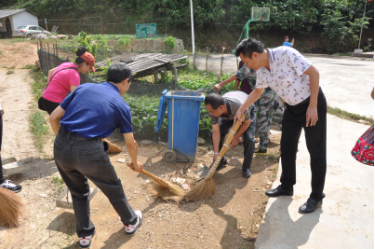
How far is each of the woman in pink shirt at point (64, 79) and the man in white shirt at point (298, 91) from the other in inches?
80.8

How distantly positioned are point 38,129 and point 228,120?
3686mm

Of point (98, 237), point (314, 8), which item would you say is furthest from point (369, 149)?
point (314, 8)

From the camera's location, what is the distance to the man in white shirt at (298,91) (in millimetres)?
2305

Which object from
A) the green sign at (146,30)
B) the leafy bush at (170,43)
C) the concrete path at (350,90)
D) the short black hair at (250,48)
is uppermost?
the green sign at (146,30)

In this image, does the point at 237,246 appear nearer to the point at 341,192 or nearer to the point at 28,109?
the point at 341,192

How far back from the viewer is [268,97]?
4.09 meters

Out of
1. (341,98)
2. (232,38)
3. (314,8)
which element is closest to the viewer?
(341,98)

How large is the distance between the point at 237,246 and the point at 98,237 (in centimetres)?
131

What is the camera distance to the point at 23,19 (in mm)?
27688

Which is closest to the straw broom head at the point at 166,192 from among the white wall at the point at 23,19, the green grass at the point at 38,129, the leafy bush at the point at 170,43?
the green grass at the point at 38,129

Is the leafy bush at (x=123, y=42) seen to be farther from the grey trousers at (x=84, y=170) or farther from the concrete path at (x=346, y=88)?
the grey trousers at (x=84, y=170)

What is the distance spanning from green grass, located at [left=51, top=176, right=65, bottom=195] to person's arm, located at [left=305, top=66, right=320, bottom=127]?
2.93 meters

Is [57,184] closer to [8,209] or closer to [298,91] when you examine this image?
[8,209]

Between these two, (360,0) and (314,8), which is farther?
(314,8)
